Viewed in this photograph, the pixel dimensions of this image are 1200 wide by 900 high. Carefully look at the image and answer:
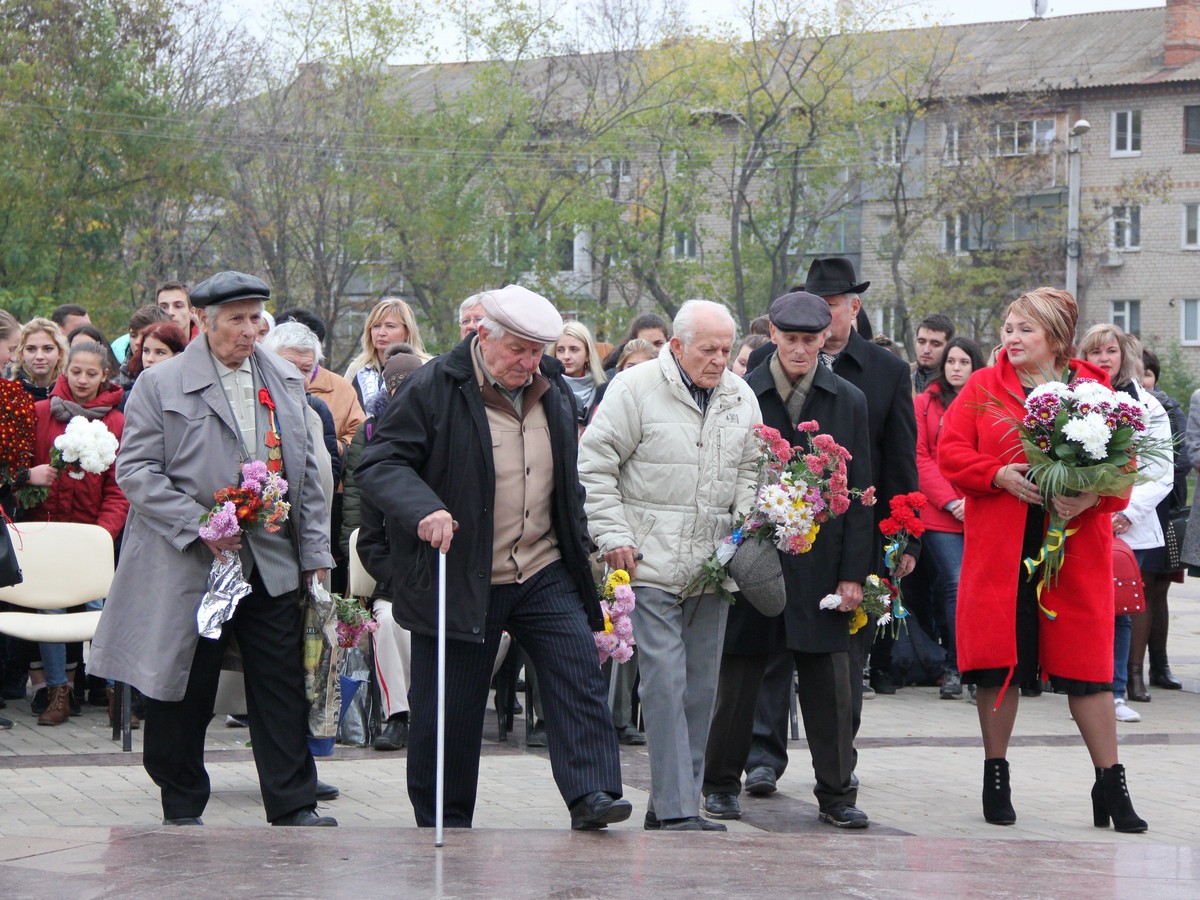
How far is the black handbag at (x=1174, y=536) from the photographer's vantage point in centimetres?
1101

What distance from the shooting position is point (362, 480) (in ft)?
17.9

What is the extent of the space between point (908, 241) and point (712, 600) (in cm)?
4250

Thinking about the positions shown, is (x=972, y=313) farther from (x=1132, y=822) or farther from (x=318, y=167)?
(x=1132, y=822)

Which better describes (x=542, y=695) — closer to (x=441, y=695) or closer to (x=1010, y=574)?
(x=441, y=695)

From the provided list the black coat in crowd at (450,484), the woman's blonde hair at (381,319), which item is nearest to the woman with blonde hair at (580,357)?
the woman's blonde hair at (381,319)

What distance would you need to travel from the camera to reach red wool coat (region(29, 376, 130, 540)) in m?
9.17

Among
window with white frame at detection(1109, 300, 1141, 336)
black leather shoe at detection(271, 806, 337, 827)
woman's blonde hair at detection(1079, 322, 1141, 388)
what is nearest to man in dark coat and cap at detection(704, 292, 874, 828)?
black leather shoe at detection(271, 806, 337, 827)

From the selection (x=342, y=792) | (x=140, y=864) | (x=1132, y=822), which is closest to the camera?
(x=140, y=864)

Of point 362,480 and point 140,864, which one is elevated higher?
point 362,480

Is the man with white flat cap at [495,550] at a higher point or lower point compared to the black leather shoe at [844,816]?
higher

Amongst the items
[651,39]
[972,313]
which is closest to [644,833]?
[651,39]

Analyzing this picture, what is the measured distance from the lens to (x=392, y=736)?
8.37 m

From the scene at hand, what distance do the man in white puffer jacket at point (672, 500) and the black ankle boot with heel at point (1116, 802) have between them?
173 cm

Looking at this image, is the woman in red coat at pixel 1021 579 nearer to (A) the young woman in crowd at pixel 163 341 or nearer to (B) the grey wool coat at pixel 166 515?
(B) the grey wool coat at pixel 166 515
